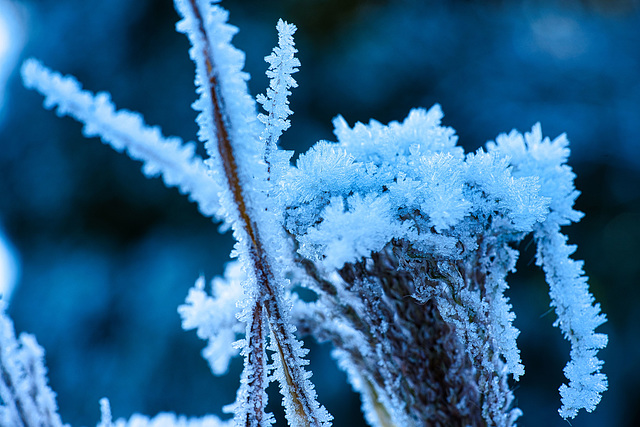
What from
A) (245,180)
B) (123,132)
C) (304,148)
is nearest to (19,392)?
(123,132)

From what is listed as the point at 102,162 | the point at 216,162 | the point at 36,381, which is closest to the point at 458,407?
the point at 216,162

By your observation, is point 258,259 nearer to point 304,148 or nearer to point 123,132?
point 123,132

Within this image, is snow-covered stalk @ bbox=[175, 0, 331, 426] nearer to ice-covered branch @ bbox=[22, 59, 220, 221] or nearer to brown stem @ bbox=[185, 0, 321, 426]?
brown stem @ bbox=[185, 0, 321, 426]

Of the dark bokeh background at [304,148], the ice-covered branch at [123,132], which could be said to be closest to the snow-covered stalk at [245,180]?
the ice-covered branch at [123,132]

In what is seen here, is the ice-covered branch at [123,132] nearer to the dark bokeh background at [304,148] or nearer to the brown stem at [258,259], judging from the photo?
the brown stem at [258,259]

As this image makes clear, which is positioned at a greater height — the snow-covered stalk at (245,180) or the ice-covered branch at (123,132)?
the ice-covered branch at (123,132)

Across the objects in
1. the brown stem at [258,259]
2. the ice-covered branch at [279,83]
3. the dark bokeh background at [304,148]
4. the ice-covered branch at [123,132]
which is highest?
the dark bokeh background at [304,148]

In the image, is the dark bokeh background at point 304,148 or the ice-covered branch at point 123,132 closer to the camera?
the ice-covered branch at point 123,132
